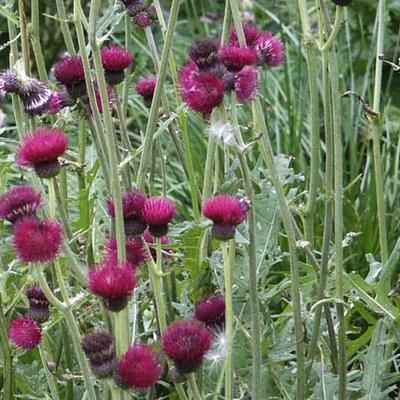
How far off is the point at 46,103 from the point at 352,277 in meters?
0.55

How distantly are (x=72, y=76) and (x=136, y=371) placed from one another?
50cm

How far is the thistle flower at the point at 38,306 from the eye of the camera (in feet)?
4.29

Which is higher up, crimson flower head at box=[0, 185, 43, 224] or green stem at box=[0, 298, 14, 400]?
crimson flower head at box=[0, 185, 43, 224]

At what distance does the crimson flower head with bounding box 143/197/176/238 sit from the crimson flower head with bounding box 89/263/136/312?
126 millimetres

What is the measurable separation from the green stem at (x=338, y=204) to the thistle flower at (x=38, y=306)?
1.35 ft

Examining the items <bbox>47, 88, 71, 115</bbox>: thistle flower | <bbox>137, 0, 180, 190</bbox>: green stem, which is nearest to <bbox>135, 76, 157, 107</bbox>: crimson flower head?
<bbox>47, 88, 71, 115</bbox>: thistle flower

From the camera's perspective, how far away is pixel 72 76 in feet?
4.43

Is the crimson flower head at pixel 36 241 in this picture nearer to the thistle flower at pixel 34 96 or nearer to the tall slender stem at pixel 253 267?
the tall slender stem at pixel 253 267

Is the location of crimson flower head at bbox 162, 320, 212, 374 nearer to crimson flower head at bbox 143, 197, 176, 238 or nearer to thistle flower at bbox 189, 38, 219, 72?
crimson flower head at bbox 143, 197, 176, 238

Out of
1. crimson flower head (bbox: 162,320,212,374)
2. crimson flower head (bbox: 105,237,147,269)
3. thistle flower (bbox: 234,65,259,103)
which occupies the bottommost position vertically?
crimson flower head (bbox: 162,320,212,374)

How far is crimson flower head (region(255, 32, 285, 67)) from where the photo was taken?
1375 millimetres

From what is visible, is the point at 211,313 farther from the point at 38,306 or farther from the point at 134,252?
the point at 38,306

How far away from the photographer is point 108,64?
1370 mm

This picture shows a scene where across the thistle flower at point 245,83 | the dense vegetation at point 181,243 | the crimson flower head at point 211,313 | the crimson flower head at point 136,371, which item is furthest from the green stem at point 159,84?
the crimson flower head at point 136,371
